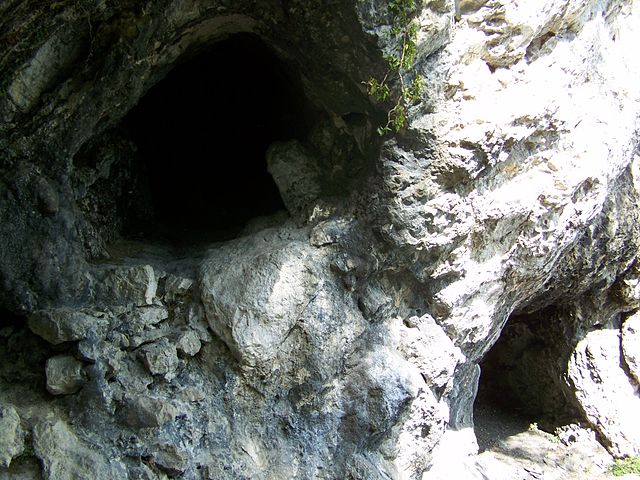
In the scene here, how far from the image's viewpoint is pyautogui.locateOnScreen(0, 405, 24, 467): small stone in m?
2.06

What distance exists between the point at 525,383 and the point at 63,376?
365 centimetres

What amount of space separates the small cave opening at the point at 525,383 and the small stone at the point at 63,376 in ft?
9.66

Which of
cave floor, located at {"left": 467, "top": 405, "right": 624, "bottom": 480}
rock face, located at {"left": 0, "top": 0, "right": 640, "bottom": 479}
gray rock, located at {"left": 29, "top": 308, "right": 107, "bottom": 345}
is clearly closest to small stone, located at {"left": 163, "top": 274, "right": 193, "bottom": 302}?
rock face, located at {"left": 0, "top": 0, "right": 640, "bottom": 479}

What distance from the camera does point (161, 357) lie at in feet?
7.86

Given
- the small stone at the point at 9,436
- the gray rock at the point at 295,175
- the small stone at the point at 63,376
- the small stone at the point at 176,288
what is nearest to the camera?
the small stone at the point at 9,436

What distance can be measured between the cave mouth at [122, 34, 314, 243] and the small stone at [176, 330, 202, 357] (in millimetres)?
885

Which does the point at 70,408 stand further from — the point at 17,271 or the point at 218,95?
the point at 218,95

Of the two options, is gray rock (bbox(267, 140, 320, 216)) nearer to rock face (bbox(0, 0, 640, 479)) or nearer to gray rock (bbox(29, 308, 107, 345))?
rock face (bbox(0, 0, 640, 479))

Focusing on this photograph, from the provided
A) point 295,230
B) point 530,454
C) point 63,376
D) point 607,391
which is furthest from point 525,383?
point 63,376

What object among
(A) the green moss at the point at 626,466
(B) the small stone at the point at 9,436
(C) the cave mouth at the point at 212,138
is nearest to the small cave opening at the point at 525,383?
(A) the green moss at the point at 626,466

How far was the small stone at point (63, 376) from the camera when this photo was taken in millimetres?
2260

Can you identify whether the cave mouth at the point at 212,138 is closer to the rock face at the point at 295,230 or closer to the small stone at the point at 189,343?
the rock face at the point at 295,230

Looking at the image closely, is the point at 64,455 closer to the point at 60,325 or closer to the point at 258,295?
the point at 60,325

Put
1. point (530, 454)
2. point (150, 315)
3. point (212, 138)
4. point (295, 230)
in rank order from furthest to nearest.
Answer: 1. point (530, 454)
2. point (212, 138)
3. point (295, 230)
4. point (150, 315)
